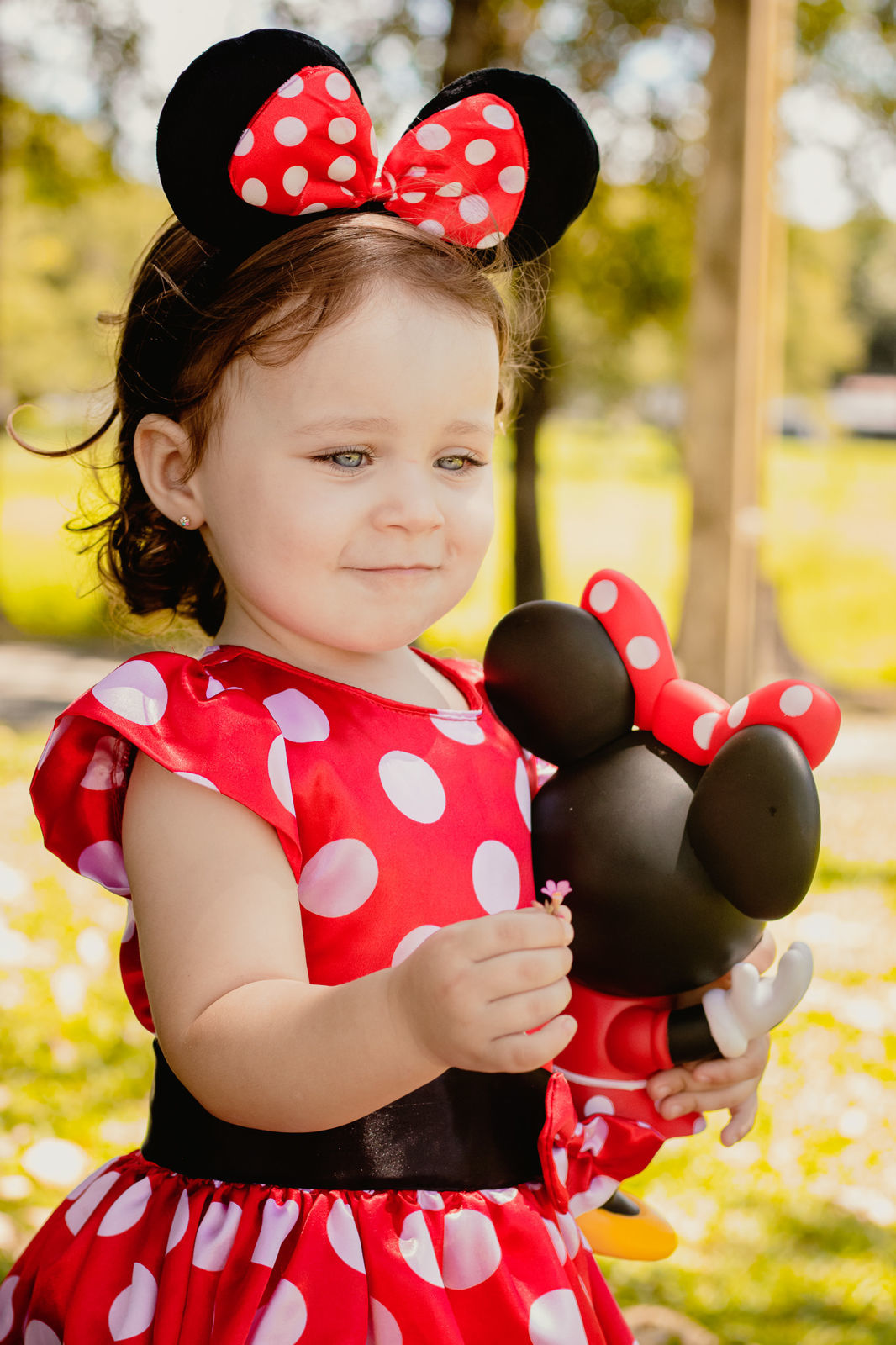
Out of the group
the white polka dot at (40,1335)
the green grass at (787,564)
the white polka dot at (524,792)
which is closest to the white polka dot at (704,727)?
the white polka dot at (524,792)

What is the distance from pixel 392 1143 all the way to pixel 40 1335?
431 millimetres

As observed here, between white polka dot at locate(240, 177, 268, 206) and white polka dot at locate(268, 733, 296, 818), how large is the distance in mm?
565

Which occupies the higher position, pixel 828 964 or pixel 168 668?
pixel 168 668

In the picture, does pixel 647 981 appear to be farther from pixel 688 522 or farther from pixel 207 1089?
pixel 688 522

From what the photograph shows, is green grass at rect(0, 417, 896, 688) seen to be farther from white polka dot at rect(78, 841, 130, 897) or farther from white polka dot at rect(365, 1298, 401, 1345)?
white polka dot at rect(365, 1298, 401, 1345)

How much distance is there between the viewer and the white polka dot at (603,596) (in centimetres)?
158

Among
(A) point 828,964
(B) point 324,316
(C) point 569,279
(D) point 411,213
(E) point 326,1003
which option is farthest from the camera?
(C) point 569,279

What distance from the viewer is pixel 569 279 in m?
9.62

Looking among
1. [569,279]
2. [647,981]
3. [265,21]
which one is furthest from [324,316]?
[569,279]

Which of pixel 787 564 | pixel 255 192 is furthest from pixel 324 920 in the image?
pixel 787 564

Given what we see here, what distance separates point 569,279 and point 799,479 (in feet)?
10.9

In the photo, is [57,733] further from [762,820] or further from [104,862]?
[762,820]

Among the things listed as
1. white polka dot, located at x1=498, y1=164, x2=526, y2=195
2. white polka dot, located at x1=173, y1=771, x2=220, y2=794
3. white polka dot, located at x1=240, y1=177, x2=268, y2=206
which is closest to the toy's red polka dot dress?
white polka dot, located at x1=173, y1=771, x2=220, y2=794

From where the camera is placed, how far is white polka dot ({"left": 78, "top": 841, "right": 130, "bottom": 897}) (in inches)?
55.7
